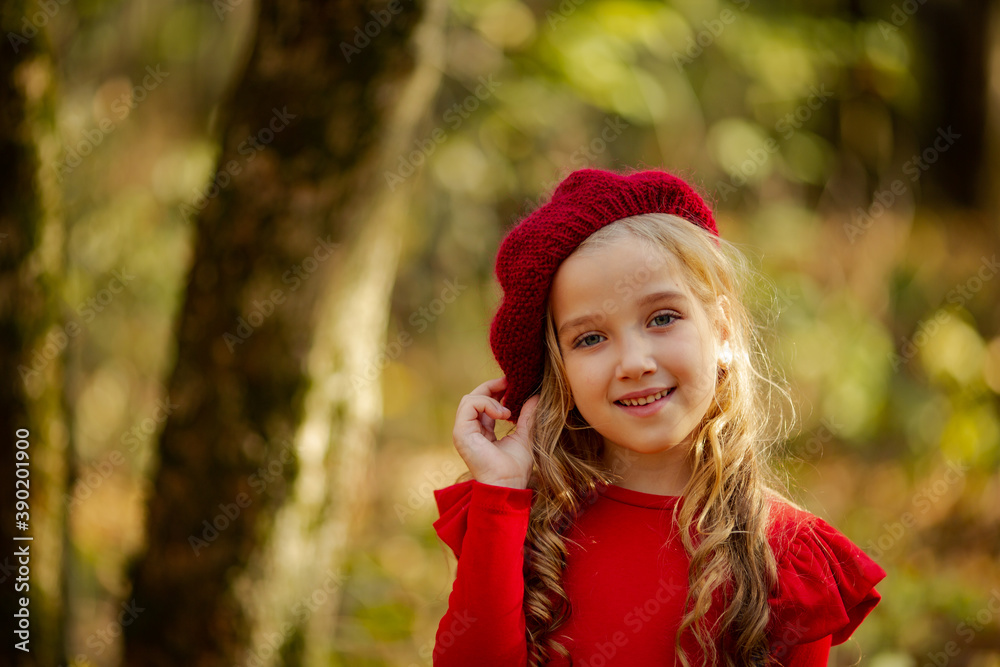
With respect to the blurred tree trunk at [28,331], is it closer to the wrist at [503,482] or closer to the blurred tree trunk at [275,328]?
the blurred tree trunk at [275,328]

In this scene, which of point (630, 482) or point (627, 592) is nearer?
point (627, 592)

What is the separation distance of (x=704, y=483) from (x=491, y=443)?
20.1 inches

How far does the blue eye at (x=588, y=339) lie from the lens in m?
1.84

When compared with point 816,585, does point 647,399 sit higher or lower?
higher

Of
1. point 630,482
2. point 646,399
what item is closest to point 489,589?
point 630,482

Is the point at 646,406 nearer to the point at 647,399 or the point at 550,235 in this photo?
the point at 647,399

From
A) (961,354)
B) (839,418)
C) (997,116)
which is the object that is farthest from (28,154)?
(997,116)

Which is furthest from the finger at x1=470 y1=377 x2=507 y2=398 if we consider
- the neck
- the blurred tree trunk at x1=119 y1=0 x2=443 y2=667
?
the blurred tree trunk at x1=119 y1=0 x2=443 y2=667

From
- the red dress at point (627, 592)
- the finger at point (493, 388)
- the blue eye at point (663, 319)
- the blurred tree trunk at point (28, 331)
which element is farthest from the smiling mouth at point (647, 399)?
the blurred tree trunk at point (28, 331)

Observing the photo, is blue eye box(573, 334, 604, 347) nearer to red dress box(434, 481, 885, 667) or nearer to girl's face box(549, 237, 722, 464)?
girl's face box(549, 237, 722, 464)

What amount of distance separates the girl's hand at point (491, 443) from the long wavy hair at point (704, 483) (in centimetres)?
4

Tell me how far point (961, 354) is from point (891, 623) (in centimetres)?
183

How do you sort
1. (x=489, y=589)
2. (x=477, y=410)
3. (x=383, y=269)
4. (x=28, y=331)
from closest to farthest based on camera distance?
(x=489, y=589) → (x=477, y=410) → (x=383, y=269) → (x=28, y=331)

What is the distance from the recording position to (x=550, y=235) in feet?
6.11
